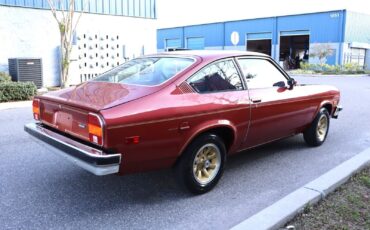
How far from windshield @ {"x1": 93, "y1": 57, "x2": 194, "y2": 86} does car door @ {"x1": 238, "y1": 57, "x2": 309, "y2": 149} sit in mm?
906

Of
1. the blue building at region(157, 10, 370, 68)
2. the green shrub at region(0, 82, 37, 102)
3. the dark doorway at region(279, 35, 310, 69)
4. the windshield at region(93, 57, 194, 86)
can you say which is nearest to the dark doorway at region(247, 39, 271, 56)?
the blue building at region(157, 10, 370, 68)

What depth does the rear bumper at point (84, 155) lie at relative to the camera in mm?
3371

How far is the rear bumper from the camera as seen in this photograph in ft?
11.1

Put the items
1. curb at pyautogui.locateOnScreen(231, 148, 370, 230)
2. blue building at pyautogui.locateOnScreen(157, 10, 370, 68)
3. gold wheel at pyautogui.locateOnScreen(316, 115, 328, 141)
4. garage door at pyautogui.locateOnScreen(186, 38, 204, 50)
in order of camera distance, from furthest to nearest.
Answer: garage door at pyautogui.locateOnScreen(186, 38, 204, 50) < blue building at pyautogui.locateOnScreen(157, 10, 370, 68) < gold wheel at pyautogui.locateOnScreen(316, 115, 328, 141) < curb at pyautogui.locateOnScreen(231, 148, 370, 230)

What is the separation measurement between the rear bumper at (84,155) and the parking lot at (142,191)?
21.3 inches

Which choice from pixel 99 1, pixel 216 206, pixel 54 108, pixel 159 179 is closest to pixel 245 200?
pixel 216 206

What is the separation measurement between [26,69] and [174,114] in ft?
36.4

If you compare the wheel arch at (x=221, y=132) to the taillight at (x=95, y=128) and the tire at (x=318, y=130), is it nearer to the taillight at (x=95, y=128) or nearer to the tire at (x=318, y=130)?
the taillight at (x=95, y=128)

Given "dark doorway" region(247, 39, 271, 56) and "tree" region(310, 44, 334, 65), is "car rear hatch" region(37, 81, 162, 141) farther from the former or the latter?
"dark doorway" region(247, 39, 271, 56)

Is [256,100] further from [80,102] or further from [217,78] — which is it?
[80,102]

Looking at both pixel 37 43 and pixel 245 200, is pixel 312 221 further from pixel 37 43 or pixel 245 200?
pixel 37 43

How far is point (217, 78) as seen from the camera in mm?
4422

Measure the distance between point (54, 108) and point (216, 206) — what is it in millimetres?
2087

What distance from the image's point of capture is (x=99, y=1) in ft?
52.5
